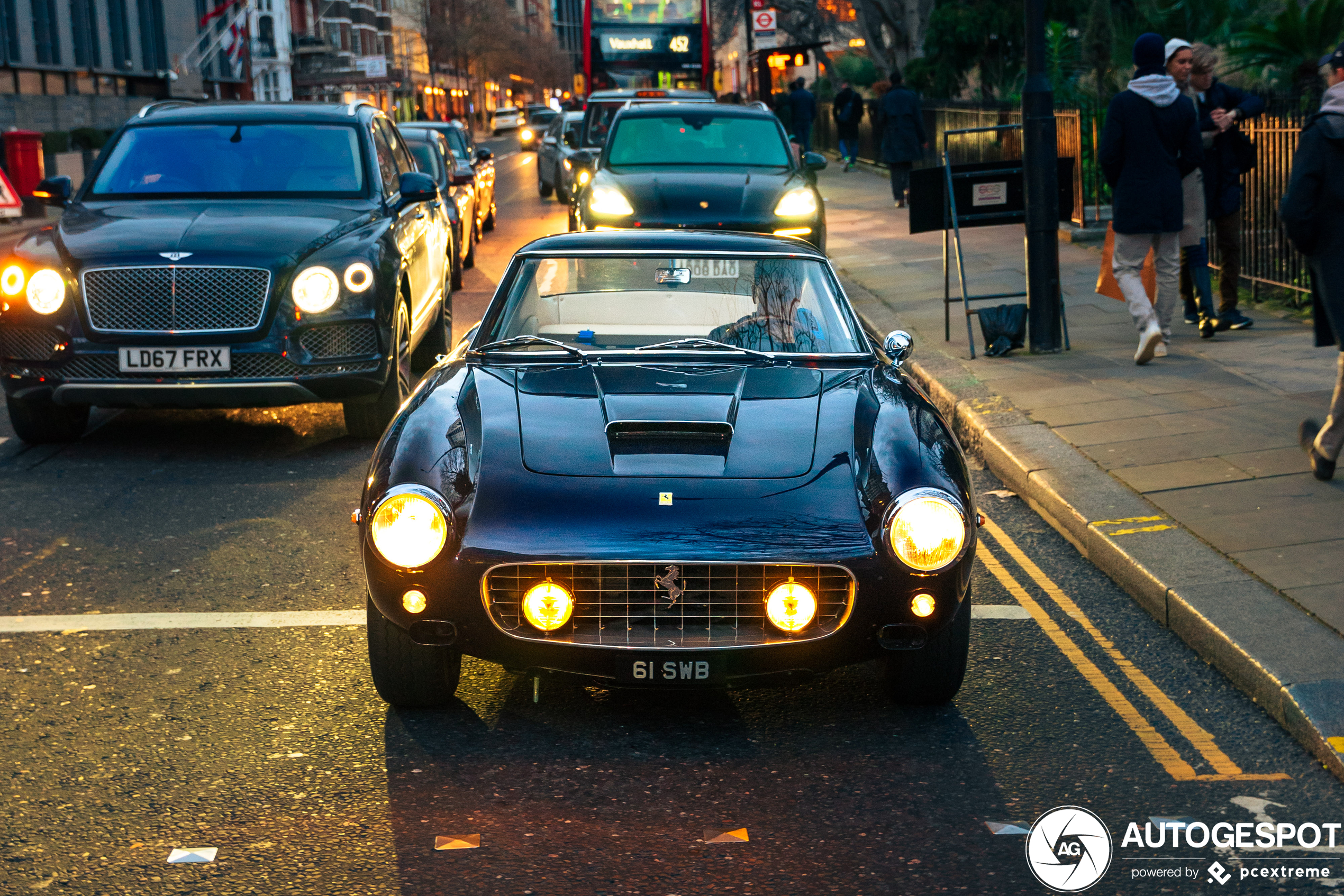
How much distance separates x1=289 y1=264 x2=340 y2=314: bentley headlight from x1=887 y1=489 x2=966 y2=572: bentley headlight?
15.2 ft

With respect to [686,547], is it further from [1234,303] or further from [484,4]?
[484,4]

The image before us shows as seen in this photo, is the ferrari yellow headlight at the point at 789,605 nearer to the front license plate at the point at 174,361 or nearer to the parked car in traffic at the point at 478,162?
the front license plate at the point at 174,361

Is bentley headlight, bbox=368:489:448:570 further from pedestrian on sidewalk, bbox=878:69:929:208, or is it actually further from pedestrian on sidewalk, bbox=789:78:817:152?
pedestrian on sidewalk, bbox=789:78:817:152

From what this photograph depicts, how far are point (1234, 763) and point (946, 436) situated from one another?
1.23 metres

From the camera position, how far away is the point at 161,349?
7.70m

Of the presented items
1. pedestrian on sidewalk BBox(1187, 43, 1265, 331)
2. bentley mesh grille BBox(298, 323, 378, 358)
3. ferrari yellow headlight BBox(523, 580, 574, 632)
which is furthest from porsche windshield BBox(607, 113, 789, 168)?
ferrari yellow headlight BBox(523, 580, 574, 632)

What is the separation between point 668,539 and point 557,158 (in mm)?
23964

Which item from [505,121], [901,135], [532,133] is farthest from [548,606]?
[505,121]

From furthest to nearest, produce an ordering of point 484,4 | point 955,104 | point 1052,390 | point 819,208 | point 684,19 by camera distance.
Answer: point 484,4 → point 684,19 → point 955,104 → point 819,208 → point 1052,390

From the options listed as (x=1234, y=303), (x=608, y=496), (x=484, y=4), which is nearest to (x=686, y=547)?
(x=608, y=496)

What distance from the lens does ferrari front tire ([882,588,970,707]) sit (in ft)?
14.2

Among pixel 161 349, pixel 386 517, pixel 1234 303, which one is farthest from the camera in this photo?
pixel 1234 303

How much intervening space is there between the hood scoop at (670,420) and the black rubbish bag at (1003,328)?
217 inches

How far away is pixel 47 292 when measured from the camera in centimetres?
782
